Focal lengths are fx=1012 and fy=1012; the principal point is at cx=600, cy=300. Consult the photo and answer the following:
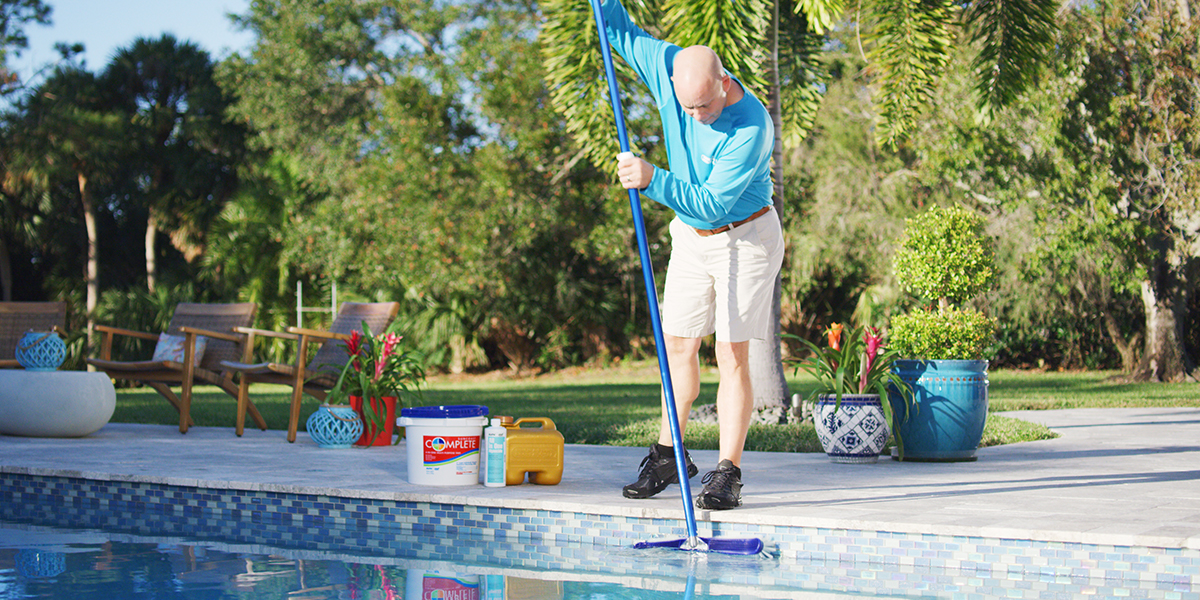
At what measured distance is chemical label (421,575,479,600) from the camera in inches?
104

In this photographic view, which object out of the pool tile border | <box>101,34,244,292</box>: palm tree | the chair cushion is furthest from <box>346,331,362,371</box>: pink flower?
<box>101,34,244,292</box>: palm tree

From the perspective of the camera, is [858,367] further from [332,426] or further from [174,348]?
[174,348]

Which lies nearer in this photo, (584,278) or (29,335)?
(29,335)

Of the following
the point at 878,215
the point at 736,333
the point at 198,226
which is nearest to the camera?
the point at 736,333

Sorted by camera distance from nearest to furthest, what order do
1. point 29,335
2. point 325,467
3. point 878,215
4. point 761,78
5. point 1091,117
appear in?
point 325,467 < point 29,335 < point 761,78 < point 1091,117 < point 878,215

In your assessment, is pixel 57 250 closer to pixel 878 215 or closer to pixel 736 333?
pixel 878 215

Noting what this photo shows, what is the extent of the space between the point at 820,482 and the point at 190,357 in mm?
4041

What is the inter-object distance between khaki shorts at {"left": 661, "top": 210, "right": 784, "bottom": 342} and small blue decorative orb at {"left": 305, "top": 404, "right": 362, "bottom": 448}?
2.44 m

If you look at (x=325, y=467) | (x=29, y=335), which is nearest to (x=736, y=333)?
(x=325, y=467)

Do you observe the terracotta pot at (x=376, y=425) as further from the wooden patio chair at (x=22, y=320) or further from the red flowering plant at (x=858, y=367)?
the wooden patio chair at (x=22, y=320)

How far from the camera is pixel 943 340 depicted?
4.79 meters

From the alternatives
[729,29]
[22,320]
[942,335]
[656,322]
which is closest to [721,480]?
[656,322]

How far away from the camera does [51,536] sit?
3592 millimetres

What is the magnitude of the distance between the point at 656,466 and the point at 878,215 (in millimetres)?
11077
